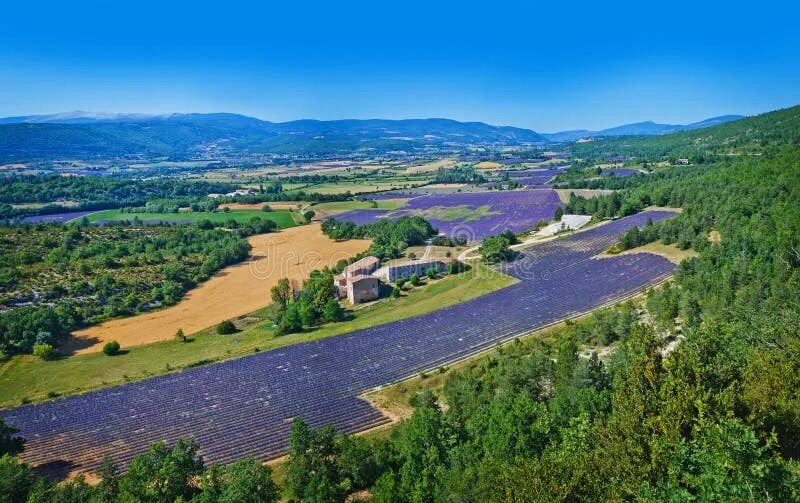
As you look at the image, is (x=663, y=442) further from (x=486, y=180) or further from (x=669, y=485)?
(x=486, y=180)

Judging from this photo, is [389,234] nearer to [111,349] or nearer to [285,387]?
[111,349]

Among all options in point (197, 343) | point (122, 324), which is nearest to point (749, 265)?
point (197, 343)

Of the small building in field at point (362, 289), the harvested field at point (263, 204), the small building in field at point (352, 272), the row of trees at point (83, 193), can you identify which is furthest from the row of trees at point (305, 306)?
the row of trees at point (83, 193)

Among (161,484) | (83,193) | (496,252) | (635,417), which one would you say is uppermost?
(635,417)

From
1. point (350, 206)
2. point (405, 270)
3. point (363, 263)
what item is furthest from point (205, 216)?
point (405, 270)

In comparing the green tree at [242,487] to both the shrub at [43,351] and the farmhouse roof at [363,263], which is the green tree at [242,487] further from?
the farmhouse roof at [363,263]

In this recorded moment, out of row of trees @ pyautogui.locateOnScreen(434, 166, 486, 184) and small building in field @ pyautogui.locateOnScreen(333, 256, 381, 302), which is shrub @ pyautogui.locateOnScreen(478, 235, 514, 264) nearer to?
small building in field @ pyautogui.locateOnScreen(333, 256, 381, 302)
